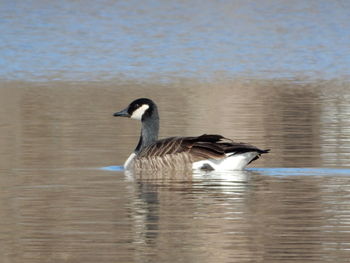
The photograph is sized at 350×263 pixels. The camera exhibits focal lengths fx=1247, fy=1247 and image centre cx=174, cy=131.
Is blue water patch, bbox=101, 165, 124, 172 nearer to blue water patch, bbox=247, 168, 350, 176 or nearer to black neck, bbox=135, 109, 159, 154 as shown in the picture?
black neck, bbox=135, 109, 159, 154

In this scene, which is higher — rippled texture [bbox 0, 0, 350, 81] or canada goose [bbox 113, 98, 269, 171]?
rippled texture [bbox 0, 0, 350, 81]

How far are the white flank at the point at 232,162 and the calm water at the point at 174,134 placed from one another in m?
0.16

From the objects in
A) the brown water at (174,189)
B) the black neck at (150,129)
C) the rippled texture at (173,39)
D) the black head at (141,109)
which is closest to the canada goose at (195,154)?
the brown water at (174,189)

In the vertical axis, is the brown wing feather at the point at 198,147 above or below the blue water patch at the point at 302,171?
above

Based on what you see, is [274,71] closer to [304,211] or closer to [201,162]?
[201,162]

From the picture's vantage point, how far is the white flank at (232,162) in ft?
51.7

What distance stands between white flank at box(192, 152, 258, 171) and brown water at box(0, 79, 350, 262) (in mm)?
129

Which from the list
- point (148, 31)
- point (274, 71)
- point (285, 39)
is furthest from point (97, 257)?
point (148, 31)

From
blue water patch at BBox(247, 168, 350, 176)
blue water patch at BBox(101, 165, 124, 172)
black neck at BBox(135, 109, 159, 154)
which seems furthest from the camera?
black neck at BBox(135, 109, 159, 154)

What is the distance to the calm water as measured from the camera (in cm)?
1108

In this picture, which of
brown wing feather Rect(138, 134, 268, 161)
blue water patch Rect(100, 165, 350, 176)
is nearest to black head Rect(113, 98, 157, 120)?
brown wing feather Rect(138, 134, 268, 161)

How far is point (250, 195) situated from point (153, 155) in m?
2.90

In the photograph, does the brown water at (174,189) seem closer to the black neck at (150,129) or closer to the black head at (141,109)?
the black neck at (150,129)

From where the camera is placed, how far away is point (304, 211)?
41.5 ft
